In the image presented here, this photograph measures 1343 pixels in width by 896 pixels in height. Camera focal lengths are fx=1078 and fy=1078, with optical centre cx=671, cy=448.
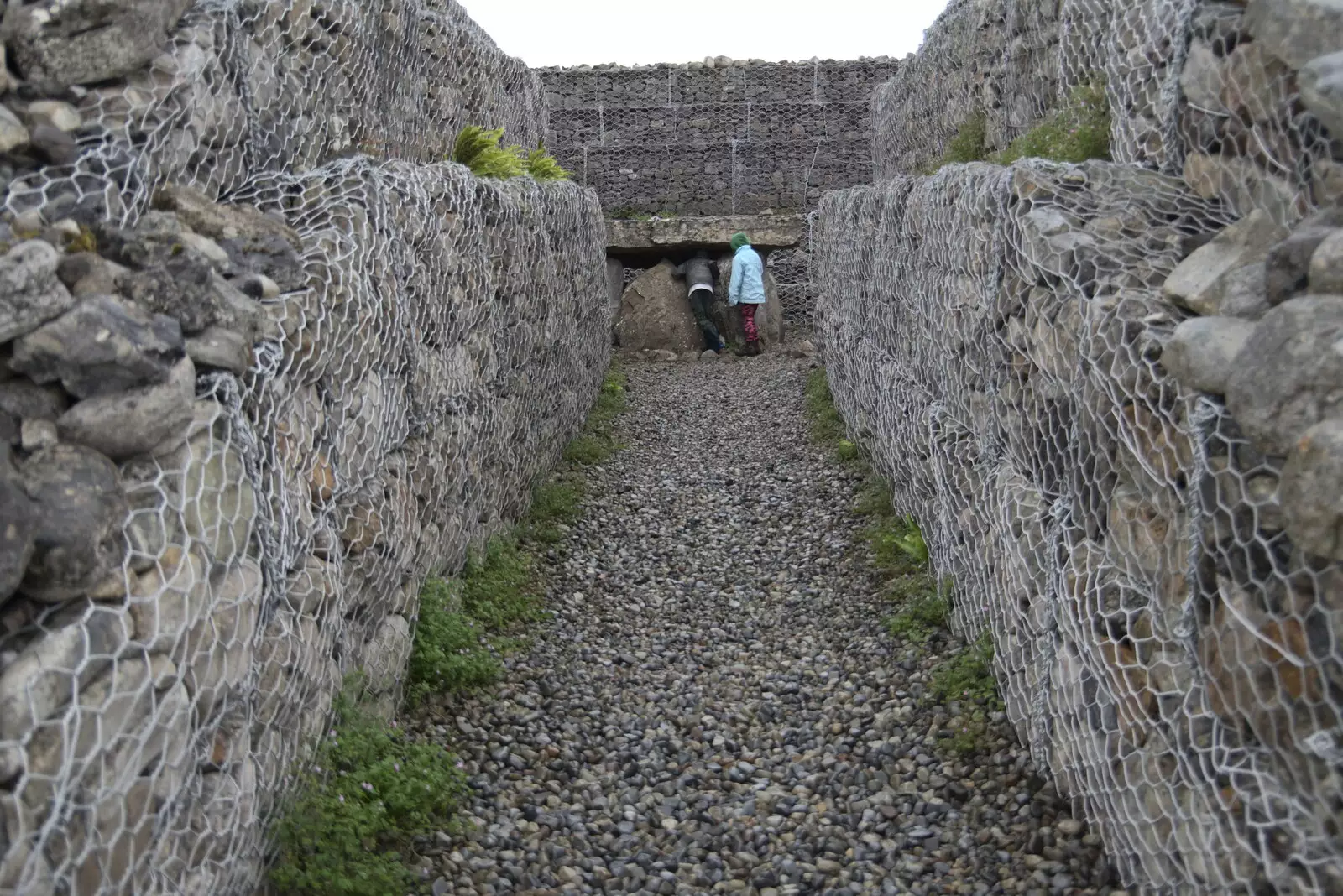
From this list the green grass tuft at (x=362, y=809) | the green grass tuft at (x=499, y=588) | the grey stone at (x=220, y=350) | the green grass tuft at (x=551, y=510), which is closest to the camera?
the grey stone at (x=220, y=350)

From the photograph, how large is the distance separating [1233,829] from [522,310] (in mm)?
6297

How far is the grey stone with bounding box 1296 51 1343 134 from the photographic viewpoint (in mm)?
2799

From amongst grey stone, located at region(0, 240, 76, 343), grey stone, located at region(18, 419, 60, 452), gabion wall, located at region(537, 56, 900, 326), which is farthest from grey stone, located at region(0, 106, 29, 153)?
gabion wall, located at region(537, 56, 900, 326)

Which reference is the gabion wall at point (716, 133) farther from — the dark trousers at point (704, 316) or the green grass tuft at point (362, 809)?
the green grass tuft at point (362, 809)

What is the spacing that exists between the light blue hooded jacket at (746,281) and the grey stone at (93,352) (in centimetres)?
1330

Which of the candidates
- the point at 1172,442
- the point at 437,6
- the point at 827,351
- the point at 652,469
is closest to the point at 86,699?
the point at 1172,442

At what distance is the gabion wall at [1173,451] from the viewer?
7.75 feet

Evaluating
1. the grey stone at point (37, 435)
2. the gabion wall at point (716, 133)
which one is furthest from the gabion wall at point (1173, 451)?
the gabion wall at point (716, 133)

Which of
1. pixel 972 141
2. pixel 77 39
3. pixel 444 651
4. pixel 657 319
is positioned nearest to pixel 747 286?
pixel 657 319

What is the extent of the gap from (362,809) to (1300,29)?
12.4ft

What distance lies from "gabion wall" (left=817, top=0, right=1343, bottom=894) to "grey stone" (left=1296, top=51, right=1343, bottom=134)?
1 cm

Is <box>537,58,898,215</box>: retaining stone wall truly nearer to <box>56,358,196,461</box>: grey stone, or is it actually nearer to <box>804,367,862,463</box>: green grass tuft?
<box>804,367,862,463</box>: green grass tuft

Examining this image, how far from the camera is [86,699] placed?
2.25m

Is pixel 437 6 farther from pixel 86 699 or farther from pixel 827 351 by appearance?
pixel 86 699
